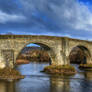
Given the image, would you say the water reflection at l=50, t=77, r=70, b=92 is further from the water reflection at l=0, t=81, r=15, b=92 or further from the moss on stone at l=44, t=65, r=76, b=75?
the moss on stone at l=44, t=65, r=76, b=75

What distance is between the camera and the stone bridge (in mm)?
24000

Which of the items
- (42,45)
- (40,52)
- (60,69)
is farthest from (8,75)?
(40,52)

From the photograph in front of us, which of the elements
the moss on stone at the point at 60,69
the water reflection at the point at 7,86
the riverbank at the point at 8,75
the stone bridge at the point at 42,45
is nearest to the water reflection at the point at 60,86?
the water reflection at the point at 7,86

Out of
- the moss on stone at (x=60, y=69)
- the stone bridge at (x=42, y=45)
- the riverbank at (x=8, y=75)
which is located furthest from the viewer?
the moss on stone at (x=60, y=69)

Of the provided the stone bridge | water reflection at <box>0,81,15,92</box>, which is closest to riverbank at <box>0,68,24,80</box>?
water reflection at <box>0,81,15,92</box>

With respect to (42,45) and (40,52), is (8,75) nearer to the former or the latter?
(42,45)

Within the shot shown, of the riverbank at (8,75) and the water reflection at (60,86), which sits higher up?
the riverbank at (8,75)

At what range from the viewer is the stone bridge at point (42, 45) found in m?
24.0

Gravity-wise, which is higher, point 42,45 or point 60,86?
point 42,45

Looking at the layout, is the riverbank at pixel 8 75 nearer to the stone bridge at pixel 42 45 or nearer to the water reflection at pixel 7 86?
the water reflection at pixel 7 86

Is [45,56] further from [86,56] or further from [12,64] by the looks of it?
[12,64]

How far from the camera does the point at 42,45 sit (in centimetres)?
2856

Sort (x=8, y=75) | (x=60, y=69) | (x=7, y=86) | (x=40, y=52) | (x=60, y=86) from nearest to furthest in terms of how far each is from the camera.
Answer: (x=7, y=86), (x=60, y=86), (x=8, y=75), (x=60, y=69), (x=40, y=52)

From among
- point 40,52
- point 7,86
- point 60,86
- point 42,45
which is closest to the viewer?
point 7,86
